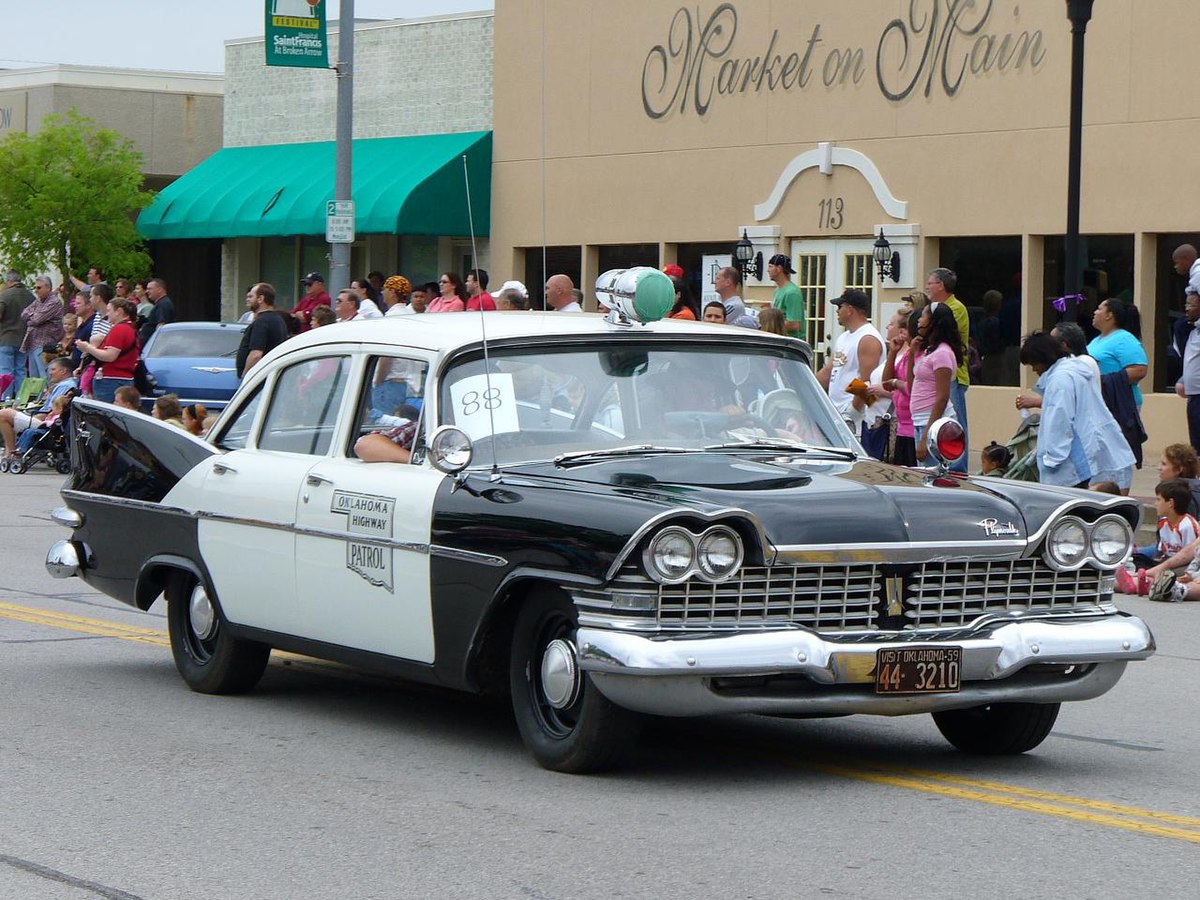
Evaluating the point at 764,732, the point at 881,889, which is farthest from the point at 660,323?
the point at 881,889

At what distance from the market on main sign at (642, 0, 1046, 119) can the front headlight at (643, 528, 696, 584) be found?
17.4m

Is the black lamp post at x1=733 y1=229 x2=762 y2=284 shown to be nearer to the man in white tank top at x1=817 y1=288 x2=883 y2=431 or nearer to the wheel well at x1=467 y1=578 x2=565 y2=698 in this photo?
the man in white tank top at x1=817 y1=288 x2=883 y2=431

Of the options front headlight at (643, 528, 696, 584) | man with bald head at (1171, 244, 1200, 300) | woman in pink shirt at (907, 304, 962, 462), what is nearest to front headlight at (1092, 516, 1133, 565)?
front headlight at (643, 528, 696, 584)

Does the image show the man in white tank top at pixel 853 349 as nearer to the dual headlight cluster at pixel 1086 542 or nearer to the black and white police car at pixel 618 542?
the black and white police car at pixel 618 542

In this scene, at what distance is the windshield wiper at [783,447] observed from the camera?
7594 millimetres

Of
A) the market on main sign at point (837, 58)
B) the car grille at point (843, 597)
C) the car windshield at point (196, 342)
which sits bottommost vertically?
the car grille at point (843, 597)

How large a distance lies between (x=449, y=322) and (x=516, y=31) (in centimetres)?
2222

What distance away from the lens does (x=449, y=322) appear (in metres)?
8.05

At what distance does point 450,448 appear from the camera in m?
7.20

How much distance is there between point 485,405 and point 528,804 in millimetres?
1707

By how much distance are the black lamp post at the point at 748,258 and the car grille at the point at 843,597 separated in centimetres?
1899

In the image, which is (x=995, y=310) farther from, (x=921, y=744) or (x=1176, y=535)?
(x=921, y=744)

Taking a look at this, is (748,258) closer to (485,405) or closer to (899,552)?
(485,405)

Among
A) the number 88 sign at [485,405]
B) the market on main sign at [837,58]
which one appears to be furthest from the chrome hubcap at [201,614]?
the market on main sign at [837,58]
